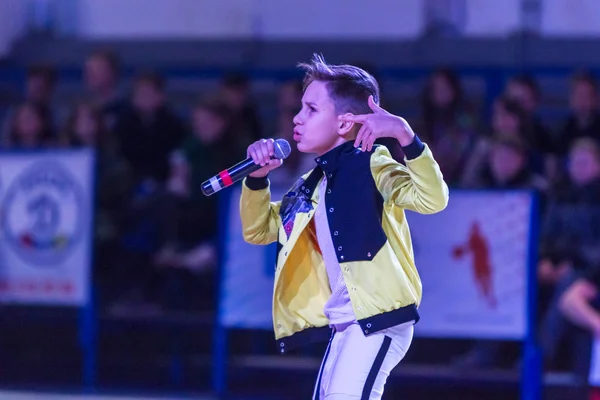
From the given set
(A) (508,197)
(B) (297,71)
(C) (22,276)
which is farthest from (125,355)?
(A) (508,197)

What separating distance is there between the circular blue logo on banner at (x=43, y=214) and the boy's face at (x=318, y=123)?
3.19 meters

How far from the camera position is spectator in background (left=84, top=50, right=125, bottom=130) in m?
7.81

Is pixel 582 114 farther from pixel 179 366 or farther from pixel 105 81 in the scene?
pixel 105 81

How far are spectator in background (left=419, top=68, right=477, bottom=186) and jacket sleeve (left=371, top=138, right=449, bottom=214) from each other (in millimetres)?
3266

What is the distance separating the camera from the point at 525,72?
755cm

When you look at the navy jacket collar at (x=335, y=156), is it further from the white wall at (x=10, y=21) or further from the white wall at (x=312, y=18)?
the white wall at (x=10, y=21)

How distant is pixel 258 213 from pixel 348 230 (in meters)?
0.41

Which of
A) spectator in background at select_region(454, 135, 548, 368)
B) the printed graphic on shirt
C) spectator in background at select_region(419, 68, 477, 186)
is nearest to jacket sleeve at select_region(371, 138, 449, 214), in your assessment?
the printed graphic on shirt

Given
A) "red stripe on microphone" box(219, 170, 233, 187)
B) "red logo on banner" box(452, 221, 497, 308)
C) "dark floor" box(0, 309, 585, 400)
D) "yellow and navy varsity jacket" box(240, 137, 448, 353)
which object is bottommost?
"dark floor" box(0, 309, 585, 400)

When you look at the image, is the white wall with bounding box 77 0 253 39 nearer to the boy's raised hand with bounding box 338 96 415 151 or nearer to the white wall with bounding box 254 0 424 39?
the white wall with bounding box 254 0 424 39

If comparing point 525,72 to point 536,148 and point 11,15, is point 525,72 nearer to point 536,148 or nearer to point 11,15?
point 536,148

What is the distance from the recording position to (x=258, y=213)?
394 cm

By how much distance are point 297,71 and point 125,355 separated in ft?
7.99

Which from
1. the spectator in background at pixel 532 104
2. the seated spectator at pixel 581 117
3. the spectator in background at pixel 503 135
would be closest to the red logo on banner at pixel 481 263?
the spectator in background at pixel 503 135
